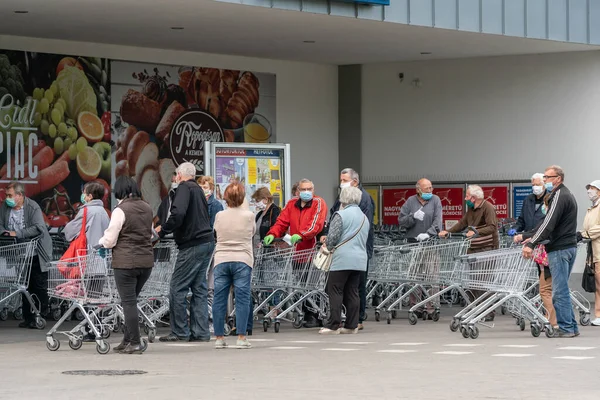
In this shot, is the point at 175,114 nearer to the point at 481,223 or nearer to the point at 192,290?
the point at 481,223

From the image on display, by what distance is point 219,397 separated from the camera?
950 centimetres

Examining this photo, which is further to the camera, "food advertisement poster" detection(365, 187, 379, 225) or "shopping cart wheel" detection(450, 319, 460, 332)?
"food advertisement poster" detection(365, 187, 379, 225)

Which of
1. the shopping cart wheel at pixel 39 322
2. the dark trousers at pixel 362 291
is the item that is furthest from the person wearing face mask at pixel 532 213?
the shopping cart wheel at pixel 39 322

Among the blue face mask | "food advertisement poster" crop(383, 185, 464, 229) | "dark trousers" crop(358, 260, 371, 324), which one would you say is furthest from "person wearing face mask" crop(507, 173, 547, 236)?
"food advertisement poster" crop(383, 185, 464, 229)

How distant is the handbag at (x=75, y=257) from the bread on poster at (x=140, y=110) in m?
9.60

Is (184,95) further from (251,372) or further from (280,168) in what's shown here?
(251,372)

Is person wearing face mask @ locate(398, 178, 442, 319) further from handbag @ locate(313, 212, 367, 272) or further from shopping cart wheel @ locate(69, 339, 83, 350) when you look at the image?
shopping cart wheel @ locate(69, 339, 83, 350)

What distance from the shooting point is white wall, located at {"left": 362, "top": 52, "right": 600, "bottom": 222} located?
2408 centimetres

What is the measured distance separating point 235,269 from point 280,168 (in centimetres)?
663

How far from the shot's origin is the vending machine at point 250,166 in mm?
19375

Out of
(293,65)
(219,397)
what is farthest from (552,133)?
(219,397)

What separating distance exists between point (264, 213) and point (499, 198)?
8.32 meters

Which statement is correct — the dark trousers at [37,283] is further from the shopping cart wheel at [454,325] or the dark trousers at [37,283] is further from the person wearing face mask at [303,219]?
the shopping cart wheel at [454,325]

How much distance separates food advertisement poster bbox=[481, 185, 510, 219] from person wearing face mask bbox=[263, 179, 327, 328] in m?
8.86
